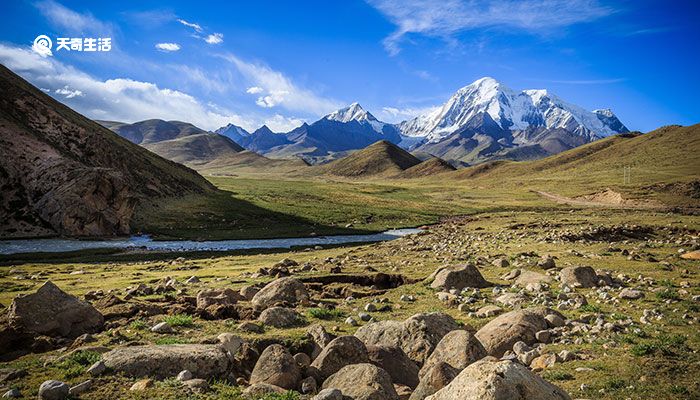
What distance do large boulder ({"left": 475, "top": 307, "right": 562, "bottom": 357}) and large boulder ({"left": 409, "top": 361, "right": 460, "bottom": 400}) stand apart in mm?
4634

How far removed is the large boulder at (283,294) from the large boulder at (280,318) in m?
3.48

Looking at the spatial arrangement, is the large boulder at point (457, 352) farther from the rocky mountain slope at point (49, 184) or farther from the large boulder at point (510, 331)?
the rocky mountain slope at point (49, 184)

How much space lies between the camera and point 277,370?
471 inches

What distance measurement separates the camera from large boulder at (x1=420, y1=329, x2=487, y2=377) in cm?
1259

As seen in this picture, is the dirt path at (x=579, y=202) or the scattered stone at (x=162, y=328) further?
the dirt path at (x=579, y=202)

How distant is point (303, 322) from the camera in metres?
18.6

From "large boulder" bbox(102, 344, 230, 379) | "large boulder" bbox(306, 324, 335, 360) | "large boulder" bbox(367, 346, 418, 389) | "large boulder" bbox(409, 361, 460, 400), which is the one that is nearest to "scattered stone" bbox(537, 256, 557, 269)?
"large boulder" bbox(367, 346, 418, 389)

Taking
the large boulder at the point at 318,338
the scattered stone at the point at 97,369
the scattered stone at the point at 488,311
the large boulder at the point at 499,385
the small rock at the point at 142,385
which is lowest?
the scattered stone at the point at 488,311

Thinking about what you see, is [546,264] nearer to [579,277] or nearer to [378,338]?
[579,277]

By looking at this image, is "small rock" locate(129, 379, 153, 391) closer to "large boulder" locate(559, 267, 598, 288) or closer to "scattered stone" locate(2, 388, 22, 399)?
"scattered stone" locate(2, 388, 22, 399)

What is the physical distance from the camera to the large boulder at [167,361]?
11492 millimetres

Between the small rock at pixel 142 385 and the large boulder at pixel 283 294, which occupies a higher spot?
the small rock at pixel 142 385

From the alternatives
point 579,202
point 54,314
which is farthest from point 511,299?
point 579,202

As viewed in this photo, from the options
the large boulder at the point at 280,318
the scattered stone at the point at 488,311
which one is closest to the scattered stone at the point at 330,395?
the large boulder at the point at 280,318
